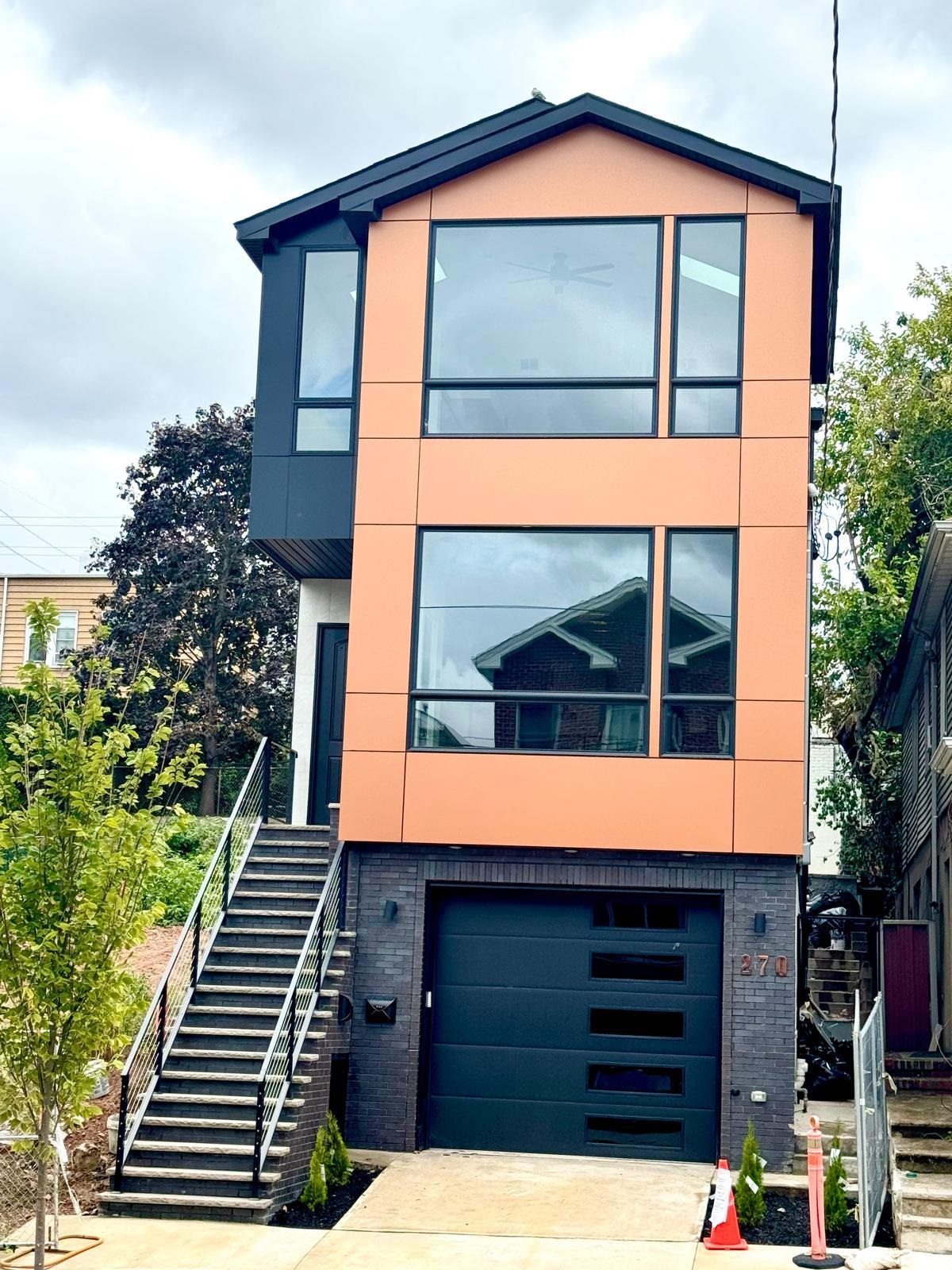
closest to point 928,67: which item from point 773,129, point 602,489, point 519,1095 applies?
point 773,129

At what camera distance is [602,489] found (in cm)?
1288

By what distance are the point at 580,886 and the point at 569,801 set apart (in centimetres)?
75

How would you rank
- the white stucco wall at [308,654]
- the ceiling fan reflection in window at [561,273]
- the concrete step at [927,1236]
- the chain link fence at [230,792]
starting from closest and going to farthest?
the concrete step at [927,1236] < the ceiling fan reflection in window at [561,273] < the white stucco wall at [308,654] < the chain link fence at [230,792]

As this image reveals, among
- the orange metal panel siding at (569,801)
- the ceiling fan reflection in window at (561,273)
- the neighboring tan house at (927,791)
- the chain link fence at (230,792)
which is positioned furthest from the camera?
the chain link fence at (230,792)

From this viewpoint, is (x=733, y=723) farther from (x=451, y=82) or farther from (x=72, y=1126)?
(x=451, y=82)

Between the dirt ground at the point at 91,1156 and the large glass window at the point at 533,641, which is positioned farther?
the large glass window at the point at 533,641

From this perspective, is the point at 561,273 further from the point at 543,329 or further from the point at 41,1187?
the point at 41,1187

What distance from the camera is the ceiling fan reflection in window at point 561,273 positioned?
13.2 metres

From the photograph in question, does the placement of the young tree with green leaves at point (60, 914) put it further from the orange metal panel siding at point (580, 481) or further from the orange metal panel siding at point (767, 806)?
the orange metal panel siding at point (767, 806)

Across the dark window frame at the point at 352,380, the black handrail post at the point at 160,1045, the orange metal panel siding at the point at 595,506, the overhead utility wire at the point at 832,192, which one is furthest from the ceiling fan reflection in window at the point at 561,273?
the black handrail post at the point at 160,1045

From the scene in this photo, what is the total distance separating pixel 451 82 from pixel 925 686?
8.99 metres

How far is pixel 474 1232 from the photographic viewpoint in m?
10.1

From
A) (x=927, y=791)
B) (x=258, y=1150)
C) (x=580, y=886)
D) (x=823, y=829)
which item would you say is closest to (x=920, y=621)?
(x=927, y=791)

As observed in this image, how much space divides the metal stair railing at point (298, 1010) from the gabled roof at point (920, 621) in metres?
5.78
